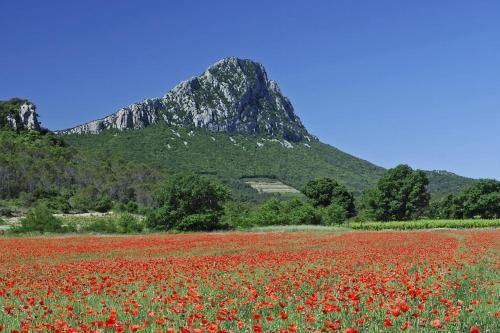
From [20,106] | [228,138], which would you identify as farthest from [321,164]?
[20,106]

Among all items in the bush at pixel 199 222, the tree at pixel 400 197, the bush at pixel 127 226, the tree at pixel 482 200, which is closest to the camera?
the bush at pixel 127 226

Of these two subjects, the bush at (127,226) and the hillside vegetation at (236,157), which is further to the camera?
the hillside vegetation at (236,157)

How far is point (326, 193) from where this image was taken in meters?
97.6

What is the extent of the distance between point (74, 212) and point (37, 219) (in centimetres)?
4451

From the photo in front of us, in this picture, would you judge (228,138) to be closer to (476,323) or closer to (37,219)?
(37,219)

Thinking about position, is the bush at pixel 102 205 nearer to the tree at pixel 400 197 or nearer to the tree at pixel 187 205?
the tree at pixel 187 205

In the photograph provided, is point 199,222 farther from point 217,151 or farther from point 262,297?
point 217,151

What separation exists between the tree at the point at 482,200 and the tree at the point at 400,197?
20.3 ft

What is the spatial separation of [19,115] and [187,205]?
10185 centimetres

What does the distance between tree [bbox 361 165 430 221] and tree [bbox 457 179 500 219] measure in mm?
6190

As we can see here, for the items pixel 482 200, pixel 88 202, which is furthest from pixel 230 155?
pixel 482 200

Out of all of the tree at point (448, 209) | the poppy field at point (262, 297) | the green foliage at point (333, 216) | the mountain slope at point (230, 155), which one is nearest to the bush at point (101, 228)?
the poppy field at point (262, 297)

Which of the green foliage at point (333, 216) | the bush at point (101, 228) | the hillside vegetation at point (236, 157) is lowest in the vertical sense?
the bush at point (101, 228)

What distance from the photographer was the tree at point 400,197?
87.8 metres
